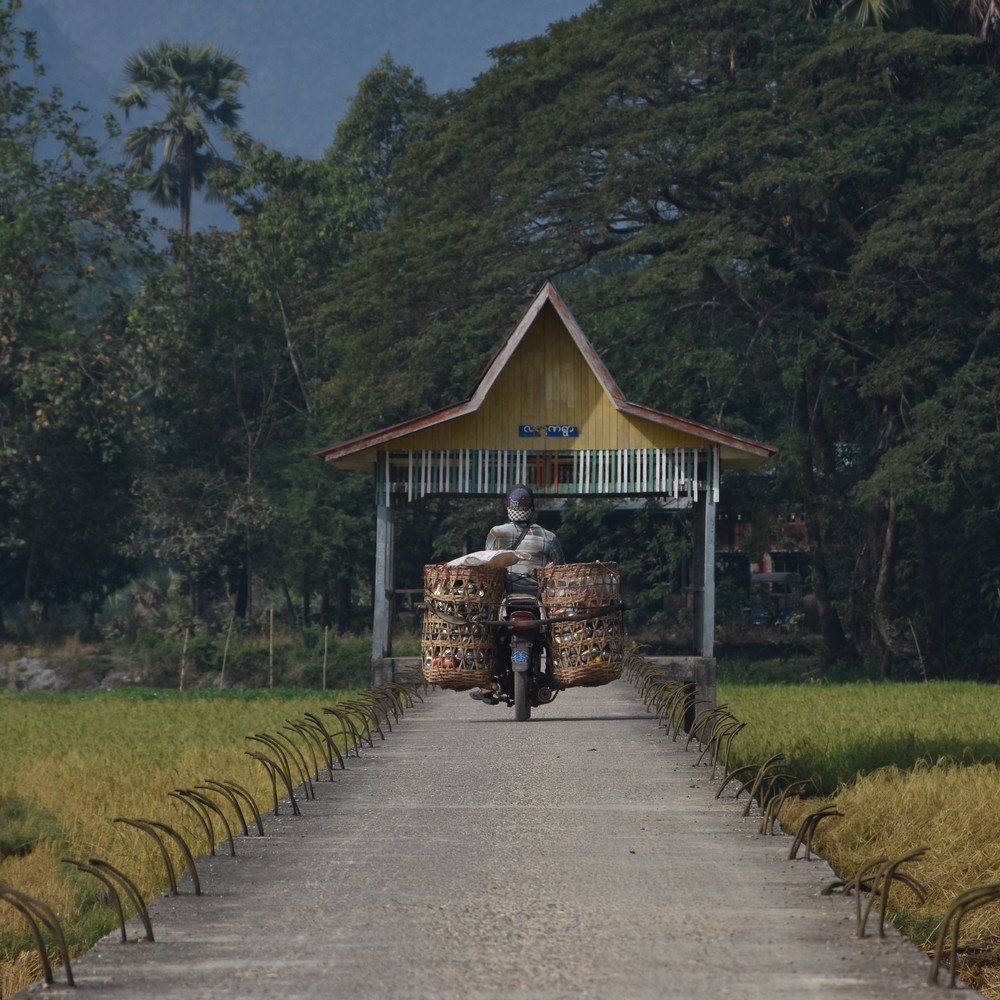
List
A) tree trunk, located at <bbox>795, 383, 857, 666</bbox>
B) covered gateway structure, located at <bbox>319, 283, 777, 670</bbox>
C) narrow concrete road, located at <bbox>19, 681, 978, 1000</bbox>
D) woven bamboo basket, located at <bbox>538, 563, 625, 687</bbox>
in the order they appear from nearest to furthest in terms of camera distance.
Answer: narrow concrete road, located at <bbox>19, 681, 978, 1000</bbox>, woven bamboo basket, located at <bbox>538, 563, 625, 687</bbox>, covered gateway structure, located at <bbox>319, 283, 777, 670</bbox>, tree trunk, located at <bbox>795, 383, 857, 666</bbox>

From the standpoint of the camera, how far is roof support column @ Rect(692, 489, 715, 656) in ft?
67.9

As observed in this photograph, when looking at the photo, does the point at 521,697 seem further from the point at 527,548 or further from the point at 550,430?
the point at 550,430

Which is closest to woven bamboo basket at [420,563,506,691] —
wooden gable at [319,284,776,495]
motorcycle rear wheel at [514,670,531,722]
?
motorcycle rear wheel at [514,670,531,722]

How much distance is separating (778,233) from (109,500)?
20.7 metres

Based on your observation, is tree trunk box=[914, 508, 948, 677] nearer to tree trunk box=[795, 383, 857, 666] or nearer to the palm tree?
tree trunk box=[795, 383, 857, 666]

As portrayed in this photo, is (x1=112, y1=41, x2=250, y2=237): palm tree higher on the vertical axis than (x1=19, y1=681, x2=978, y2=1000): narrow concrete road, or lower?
higher

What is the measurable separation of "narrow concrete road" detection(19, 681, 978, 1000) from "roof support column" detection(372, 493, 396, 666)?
9621 millimetres

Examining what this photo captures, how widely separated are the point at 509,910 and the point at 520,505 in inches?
304

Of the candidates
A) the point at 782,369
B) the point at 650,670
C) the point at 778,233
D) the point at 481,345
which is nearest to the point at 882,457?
the point at 782,369

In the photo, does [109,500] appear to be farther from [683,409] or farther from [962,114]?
[962,114]

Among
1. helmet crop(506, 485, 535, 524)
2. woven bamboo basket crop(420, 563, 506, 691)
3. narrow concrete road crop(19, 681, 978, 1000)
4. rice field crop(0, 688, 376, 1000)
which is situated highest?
helmet crop(506, 485, 535, 524)

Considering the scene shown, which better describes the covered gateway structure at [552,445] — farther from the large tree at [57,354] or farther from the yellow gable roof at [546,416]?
the large tree at [57,354]

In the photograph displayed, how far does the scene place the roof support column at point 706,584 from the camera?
20703 mm

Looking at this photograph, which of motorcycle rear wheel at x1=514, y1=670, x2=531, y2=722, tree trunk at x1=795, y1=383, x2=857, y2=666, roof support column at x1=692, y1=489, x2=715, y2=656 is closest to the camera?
motorcycle rear wheel at x1=514, y1=670, x2=531, y2=722
